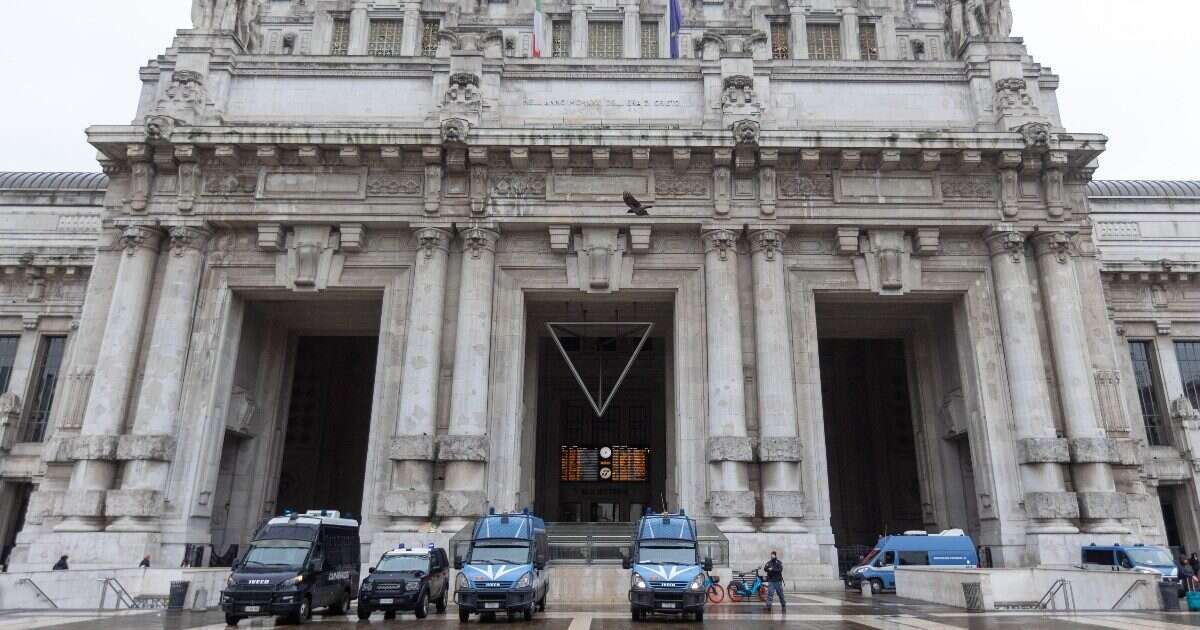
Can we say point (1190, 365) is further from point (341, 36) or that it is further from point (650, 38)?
point (341, 36)

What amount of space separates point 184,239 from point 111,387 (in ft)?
17.6

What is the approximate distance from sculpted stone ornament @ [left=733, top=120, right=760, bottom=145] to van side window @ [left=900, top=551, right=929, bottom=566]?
1437 centimetres

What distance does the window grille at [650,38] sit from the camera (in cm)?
3838

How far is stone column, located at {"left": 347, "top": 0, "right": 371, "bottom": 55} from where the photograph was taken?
39.0m

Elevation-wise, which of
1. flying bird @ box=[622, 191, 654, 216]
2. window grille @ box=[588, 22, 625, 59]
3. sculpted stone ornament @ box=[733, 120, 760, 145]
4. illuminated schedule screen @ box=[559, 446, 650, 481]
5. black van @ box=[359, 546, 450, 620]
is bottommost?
black van @ box=[359, 546, 450, 620]

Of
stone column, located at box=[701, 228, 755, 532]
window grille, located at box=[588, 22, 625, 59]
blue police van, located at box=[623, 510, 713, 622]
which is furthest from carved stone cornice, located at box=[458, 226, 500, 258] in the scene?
window grille, located at box=[588, 22, 625, 59]

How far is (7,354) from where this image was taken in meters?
37.4

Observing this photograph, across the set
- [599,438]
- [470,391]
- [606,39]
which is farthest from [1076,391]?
[606,39]

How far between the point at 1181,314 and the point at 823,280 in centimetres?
2345

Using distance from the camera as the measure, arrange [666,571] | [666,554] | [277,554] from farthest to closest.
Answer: [277,554], [666,554], [666,571]

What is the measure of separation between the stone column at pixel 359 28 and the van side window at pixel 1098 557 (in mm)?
37808

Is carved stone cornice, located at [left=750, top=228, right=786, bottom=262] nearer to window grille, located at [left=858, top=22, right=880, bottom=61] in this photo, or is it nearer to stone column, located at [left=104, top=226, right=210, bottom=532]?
stone column, located at [left=104, top=226, right=210, bottom=532]

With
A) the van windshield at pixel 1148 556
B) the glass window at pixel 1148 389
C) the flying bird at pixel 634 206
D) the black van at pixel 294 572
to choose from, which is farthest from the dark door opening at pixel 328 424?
the glass window at pixel 1148 389

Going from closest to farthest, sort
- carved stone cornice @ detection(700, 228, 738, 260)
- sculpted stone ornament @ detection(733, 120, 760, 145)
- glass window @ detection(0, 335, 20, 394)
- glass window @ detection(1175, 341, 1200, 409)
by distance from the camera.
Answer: sculpted stone ornament @ detection(733, 120, 760, 145) → carved stone cornice @ detection(700, 228, 738, 260) → glass window @ detection(1175, 341, 1200, 409) → glass window @ detection(0, 335, 20, 394)
